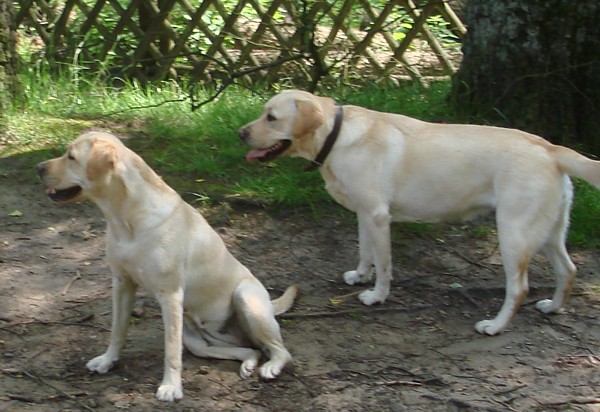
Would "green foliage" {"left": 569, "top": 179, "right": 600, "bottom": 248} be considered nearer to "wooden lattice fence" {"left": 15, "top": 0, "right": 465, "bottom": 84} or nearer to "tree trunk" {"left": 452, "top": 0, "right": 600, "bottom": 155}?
"tree trunk" {"left": 452, "top": 0, "right": 600, "bottom": 155}

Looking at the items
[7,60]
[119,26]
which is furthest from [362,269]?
[119,26]

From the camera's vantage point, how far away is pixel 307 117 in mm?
4586

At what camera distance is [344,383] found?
13.0 ft

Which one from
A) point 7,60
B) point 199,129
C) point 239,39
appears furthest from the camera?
point 239,39

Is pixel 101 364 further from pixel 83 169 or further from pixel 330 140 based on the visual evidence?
pixel 330 140

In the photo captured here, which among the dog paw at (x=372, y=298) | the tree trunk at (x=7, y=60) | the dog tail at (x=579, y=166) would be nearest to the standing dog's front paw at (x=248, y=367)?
the dog paw at (x=372, y=298)

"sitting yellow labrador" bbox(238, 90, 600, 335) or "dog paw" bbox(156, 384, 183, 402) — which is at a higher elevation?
"sitting yellow labrador" bbox(238, 90, 600, 335)

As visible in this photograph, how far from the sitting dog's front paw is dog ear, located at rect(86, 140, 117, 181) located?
0.84 metres

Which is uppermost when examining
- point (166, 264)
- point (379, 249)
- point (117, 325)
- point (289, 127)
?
point (289, 127)

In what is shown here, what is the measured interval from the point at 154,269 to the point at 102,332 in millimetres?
822

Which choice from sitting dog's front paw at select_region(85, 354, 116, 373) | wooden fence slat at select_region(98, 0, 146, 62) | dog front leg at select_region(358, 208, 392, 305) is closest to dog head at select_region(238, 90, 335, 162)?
dog front leg at select_region(358, 208, 392, 305)

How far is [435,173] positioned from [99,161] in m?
1.76

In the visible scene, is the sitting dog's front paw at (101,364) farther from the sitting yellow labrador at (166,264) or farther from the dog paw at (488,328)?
the dog paw at (488,328)

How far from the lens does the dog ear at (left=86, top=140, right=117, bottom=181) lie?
3.62 meters
